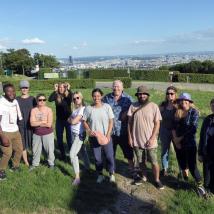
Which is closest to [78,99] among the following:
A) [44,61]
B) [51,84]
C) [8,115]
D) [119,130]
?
[119,130]

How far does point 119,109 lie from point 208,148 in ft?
5.88

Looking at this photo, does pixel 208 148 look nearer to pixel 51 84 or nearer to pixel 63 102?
pixel 63 102

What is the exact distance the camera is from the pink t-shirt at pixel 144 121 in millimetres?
6488

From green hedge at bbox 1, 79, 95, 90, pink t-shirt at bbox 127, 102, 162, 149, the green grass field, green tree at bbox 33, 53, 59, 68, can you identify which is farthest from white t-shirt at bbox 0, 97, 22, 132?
green tree at bbox 33, 53, 59, 68

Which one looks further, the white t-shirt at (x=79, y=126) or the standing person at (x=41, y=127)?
the standing person at (x=41, y=127)

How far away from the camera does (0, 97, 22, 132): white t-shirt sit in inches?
279

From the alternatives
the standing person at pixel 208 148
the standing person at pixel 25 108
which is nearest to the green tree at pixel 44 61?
the standing person at pixel 25 108

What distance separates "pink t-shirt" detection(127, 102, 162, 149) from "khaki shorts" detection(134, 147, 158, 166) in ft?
0.37

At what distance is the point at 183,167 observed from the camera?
6941 mm

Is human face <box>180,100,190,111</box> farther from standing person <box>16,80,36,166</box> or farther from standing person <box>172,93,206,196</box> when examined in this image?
standing person <box>16,80,36,166</box>

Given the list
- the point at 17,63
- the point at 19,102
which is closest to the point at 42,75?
the point at 17,63

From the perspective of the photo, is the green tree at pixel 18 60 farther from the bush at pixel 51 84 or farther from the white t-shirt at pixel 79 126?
the white t-shirt at pixel 79 126

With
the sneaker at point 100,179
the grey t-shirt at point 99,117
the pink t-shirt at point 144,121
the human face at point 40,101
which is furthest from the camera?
the human face at point 40,101

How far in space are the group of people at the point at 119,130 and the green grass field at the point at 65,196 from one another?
0.73 feet
